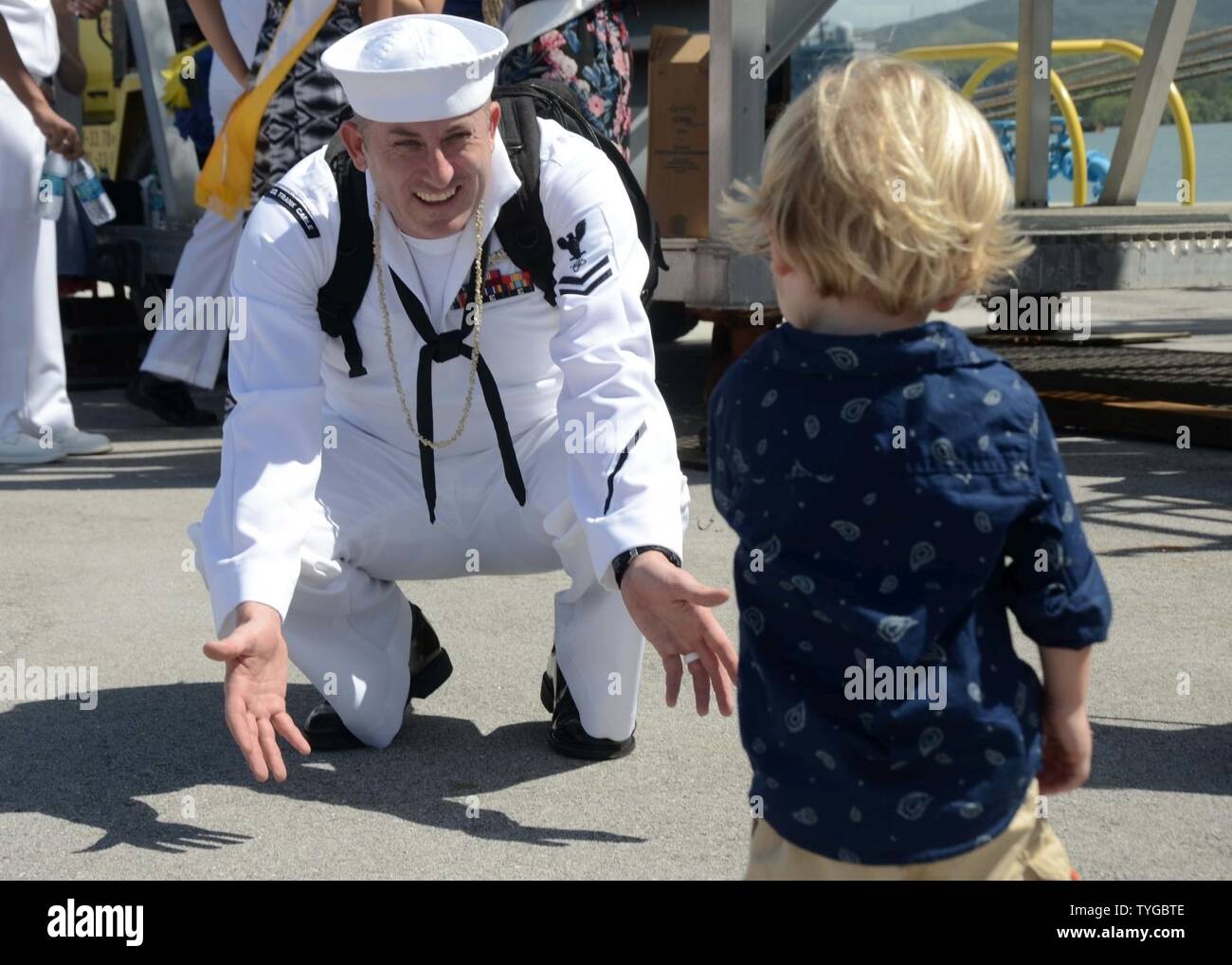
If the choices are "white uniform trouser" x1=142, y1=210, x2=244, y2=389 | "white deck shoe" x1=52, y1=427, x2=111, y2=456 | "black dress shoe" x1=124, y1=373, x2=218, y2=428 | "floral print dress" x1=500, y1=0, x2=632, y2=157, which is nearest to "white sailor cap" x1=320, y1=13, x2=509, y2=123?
"floral print dress" x1=500, y1=0, x2=632, y2=157

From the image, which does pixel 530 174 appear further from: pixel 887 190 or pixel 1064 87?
pixel 1064 87

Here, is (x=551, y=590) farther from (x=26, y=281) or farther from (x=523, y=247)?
(x=26, y=281)

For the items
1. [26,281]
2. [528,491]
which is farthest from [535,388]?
[26,281]

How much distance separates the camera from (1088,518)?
5199mm

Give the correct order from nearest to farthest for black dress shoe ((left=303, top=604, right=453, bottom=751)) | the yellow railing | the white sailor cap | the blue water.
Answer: the white sailor cap < black dress shoe ((left=303, top=604, right=453, bottom=751)) < the yellow railing < the blue water

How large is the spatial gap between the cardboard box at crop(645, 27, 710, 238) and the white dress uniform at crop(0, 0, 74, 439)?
7.34 feet

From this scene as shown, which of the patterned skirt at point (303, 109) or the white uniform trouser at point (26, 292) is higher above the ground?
the patterned skirt at point (303, 109)

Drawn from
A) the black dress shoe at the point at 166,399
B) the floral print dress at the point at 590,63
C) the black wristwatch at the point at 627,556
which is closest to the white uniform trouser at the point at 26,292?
the black dress shoe at the point at 166,399

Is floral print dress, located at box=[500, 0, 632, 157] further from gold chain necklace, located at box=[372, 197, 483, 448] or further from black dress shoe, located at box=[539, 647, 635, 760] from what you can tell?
black dress shoe, located at box=[539, 647, 635, 760]

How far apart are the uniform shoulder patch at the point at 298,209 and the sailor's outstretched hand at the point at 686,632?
1.03 metres

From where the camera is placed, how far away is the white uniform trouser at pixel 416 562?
10.9ft

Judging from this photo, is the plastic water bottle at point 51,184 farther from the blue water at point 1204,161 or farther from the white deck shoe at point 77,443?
the blue water at point 1204,161

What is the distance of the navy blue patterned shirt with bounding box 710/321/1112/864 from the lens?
1.77 meters

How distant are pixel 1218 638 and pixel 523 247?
71.9 inches
